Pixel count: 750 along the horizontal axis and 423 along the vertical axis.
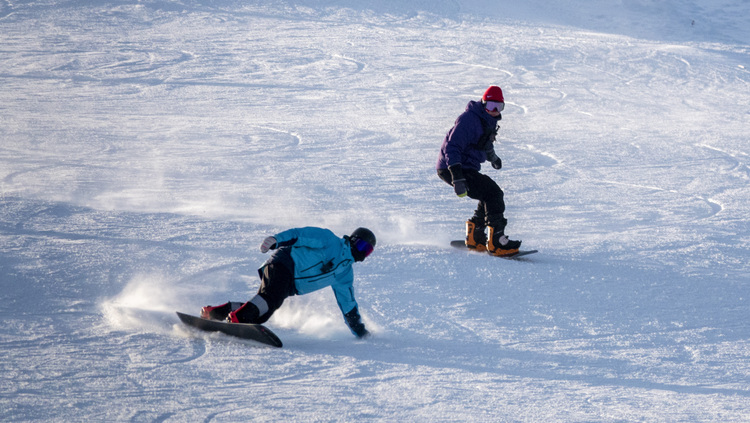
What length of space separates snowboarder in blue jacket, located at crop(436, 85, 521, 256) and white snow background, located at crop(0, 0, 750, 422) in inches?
12.1

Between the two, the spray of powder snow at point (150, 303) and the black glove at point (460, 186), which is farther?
the black glove at point (460, 186)

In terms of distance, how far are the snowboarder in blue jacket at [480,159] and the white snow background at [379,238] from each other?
1.01 ft

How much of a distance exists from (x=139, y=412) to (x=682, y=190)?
7881mm

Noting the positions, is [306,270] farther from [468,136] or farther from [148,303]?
[468,136]

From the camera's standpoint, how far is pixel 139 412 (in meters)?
3.38

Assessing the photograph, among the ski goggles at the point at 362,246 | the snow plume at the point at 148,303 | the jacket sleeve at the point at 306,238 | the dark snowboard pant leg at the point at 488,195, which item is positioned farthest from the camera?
the dark snowboard pant leg at the point at 488,195

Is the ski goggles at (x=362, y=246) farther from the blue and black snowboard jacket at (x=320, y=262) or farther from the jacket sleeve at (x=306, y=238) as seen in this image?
the jacket sleeve at (x=306, y=238)

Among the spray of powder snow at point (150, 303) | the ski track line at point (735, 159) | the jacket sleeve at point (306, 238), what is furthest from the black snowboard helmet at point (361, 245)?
the ski track line at point (735, 159)

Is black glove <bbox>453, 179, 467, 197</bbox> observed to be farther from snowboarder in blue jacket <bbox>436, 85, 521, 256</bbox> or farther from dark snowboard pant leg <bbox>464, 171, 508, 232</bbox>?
dark snowboard pant leg <bbox>464, 171, 508, 232</bbox>

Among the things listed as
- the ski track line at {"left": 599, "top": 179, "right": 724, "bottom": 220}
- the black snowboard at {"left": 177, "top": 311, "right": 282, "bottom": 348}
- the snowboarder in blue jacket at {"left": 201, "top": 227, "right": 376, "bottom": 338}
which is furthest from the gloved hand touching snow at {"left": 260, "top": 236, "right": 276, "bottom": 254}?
the ski track line at {"left": 599, "top": 179, "right": 724, "bottom": 220}

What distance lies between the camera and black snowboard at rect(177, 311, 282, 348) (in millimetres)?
4130

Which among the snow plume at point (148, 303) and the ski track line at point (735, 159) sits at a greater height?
the ski track line at point (735, 159)

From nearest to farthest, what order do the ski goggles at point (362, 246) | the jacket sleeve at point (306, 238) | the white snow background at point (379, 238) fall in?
the white snow background at point (379, 238) < the jacket sleeve at point (306, 238) < the ski goggles at point (362, 246)

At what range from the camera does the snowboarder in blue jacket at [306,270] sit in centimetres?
426
